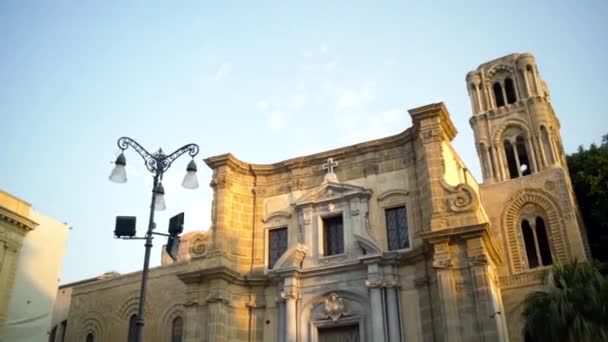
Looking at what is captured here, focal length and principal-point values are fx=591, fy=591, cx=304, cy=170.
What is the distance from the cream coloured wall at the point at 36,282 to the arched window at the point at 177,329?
5.50 metres

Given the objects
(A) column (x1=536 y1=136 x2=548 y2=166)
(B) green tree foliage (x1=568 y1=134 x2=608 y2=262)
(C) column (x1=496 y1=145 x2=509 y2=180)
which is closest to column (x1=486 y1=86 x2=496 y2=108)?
(C) column (x1=496 y1=145 x2=509 y2=180)

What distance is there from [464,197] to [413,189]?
7.39 feet

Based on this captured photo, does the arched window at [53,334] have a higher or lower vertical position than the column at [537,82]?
lower

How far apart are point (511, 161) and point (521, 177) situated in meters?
4.46

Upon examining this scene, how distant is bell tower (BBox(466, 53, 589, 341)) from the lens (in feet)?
77.8

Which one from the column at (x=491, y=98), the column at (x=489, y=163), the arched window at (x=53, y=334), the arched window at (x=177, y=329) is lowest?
the arched window at (x=177, y=329)

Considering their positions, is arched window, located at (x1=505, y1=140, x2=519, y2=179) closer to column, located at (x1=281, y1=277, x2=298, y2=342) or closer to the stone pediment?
the stone pediment

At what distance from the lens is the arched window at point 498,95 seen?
105 ft

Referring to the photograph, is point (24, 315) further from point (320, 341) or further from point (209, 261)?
point (320, 341)

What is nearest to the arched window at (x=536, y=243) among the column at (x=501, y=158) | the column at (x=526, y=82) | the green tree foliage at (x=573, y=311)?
the column at (x=501, y=158)

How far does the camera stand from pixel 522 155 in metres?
31.0

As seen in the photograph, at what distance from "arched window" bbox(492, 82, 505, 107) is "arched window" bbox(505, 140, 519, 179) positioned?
273cm

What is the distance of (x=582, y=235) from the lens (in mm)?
25094

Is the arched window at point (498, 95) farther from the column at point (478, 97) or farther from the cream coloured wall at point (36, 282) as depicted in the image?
the cream coloured wall at point (36, 282)
